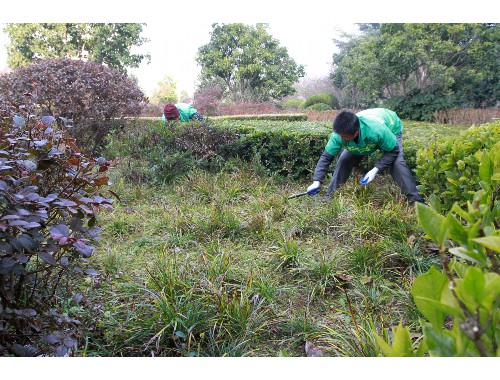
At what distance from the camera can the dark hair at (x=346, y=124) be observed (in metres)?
3.89

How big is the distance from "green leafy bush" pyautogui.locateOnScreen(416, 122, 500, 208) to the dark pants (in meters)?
0.49

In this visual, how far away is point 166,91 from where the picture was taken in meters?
21.7

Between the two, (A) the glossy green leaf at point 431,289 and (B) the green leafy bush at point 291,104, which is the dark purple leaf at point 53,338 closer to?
(A) the glossy green leaf at point 431,289

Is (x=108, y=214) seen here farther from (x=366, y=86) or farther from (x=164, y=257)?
(x=366, y=86)

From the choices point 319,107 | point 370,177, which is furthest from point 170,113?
point 319,107

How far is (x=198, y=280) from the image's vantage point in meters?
2.48

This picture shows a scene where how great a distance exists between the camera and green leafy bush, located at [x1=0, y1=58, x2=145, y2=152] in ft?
20.8

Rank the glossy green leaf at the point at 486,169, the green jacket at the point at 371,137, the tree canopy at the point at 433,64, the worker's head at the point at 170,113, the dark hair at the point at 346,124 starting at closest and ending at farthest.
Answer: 1. the glossy green leaf at the point at 486,169
2. the dark hair at the point at 346,124
3. the green jacket at the point at 371,137
4. the worker's head at the point at 170,113
5. the tree canopy at the point at 433,64

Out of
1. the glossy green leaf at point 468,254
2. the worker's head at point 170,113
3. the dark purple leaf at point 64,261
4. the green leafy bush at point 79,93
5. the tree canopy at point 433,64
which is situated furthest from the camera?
the tree canopy at point 433,64

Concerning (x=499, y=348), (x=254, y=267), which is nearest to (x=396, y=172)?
(x=254, y=267)

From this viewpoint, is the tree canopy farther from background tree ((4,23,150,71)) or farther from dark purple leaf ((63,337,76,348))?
dark purple leaf ((63,337,76,348))

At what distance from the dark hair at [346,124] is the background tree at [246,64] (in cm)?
1421

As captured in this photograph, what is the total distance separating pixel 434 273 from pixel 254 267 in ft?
7.83

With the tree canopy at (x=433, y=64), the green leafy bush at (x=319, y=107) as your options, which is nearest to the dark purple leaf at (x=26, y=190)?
the tree canopy at (x=433, y=64)
